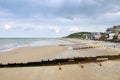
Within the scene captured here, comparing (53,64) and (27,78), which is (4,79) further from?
(53,64)

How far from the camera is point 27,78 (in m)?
16.2

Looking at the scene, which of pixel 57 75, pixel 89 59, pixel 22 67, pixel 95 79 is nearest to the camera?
pixel 95 79

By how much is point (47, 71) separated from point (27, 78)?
2.94m

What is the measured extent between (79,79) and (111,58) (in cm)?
1095

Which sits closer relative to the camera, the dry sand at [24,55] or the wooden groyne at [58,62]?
the wooden groyne at [58,62]

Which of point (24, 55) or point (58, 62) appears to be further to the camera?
point (24, 55)

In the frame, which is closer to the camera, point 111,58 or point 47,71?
point 47,71

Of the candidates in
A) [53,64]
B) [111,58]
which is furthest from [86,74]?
[111,58]

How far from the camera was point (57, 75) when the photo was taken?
17.2 m

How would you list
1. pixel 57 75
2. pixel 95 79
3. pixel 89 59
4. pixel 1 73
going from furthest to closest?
pixel 89 59, pixel 1 73, pixel 57 75, pixel 95 79

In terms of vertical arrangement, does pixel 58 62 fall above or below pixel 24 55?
above

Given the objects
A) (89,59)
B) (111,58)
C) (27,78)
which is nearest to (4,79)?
(27,78)

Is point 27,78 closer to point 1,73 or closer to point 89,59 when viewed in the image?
point 1,73

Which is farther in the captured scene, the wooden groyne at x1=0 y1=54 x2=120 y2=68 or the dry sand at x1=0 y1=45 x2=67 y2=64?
the dry sand at x1=0 y1=45 x2=67 y2=64
